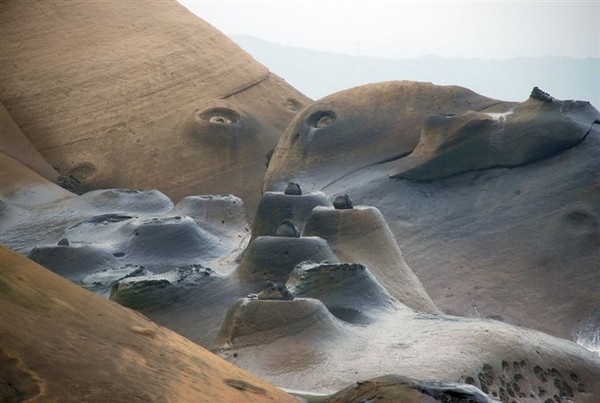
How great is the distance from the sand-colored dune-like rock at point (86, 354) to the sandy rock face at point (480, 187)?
5151mm

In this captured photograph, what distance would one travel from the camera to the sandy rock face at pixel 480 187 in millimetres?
7777

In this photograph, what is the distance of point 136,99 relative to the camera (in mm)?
12250

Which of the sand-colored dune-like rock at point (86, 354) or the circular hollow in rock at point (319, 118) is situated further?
the circular hollow in rock at point (319, 118)

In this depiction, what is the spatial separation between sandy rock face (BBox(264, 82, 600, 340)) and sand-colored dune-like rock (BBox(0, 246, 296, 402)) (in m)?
5.15

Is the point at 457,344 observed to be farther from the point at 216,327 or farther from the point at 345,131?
the point at 345,131

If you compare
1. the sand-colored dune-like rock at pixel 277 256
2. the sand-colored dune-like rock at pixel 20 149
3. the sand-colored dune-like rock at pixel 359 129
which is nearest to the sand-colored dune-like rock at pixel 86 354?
the sand-colored dune-like rock at pixel 277 256

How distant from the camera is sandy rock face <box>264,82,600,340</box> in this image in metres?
7.78

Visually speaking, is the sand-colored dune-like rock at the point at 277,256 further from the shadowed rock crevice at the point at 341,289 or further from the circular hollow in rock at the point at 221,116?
the circular hollow in rock at the point at 221,116

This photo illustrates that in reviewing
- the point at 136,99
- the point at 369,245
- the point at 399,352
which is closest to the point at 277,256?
the point at 369,245

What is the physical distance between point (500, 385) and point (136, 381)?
8.05 feet

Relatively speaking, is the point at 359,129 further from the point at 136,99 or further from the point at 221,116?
the point at 136,99

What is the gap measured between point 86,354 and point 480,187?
661 centimetres

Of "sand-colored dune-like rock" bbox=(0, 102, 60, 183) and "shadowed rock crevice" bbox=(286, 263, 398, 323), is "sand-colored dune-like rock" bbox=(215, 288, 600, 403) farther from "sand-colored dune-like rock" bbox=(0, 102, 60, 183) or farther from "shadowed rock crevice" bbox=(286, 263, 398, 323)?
"sand-colored dune-like rock" bbox=(0, 102, 60, 183)

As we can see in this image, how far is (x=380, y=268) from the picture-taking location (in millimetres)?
6129
